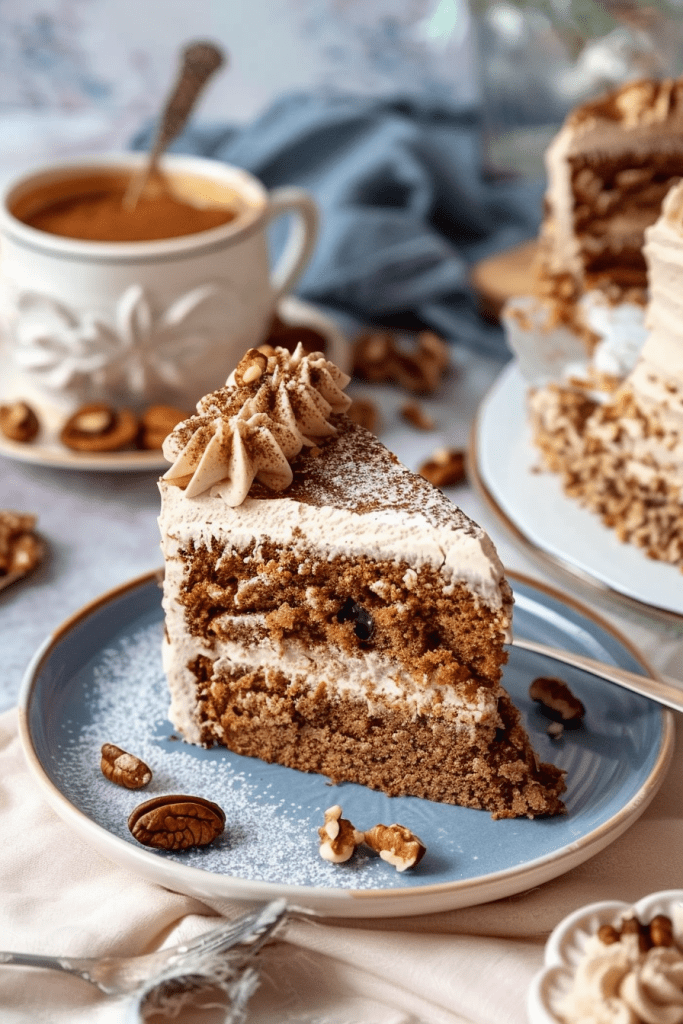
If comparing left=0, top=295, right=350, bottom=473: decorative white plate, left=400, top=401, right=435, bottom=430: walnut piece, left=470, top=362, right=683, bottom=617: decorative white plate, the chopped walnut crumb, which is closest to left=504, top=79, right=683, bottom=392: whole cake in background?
left=470, top=362, right=683, bottom=617: decorative white plate

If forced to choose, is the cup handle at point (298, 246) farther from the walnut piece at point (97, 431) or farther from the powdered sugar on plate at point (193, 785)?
the powdered sugar on plate at point (193, 785)

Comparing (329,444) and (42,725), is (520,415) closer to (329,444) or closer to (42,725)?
(329,444)

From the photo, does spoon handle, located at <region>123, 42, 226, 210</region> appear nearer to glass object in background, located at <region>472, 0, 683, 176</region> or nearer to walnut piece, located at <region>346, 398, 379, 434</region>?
walnut piece, located at <region>346, 398, 379, 434</region>

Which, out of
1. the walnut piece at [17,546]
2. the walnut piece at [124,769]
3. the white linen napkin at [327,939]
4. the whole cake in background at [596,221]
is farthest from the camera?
the whole cake in background at [596,221]

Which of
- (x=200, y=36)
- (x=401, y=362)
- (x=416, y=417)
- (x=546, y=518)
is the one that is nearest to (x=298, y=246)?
(x=401, y=362)

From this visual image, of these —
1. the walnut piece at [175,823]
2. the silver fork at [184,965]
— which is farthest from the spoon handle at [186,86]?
the silver fork at [184,965]

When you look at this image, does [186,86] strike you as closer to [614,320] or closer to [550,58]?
[614,320]

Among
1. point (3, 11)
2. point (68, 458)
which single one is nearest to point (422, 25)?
point (3, 11)

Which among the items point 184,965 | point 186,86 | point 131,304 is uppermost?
point 186,86
